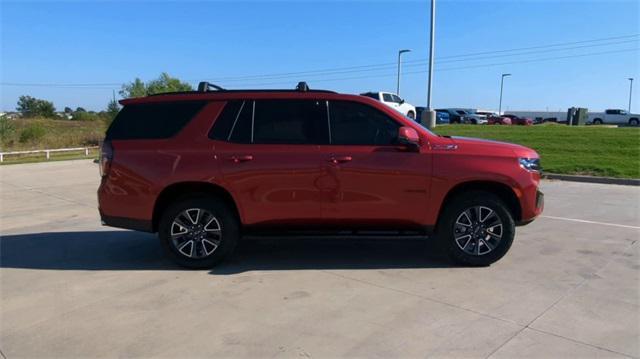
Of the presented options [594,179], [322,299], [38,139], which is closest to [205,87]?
A: [322,299]

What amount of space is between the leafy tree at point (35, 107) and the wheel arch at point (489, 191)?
328ft

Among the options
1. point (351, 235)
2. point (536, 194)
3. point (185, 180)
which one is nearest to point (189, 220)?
point (185, 180)

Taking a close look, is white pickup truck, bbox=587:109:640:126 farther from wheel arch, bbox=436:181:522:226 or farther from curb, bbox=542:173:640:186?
wheel arch, bbox=436:181:522:226

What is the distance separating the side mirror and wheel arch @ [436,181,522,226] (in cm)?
65

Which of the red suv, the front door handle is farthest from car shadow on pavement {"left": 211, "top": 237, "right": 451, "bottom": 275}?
the front door handle

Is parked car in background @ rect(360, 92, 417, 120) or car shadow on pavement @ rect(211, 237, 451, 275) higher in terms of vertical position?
parked car in background @ rect(360, 92, 417, 120)

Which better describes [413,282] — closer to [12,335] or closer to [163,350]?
[163,350]

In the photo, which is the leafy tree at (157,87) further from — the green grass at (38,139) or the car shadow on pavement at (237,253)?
the car shadow on pavement at (237,253)

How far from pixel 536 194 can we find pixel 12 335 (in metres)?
5.16

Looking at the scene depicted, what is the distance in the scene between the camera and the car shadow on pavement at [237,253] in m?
5.73

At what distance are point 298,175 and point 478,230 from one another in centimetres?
206

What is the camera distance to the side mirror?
533cm

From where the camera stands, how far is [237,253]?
6262mm

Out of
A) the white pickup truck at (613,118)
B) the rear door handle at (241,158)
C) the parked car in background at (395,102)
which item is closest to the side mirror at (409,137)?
the rear door handle at (241,158)
